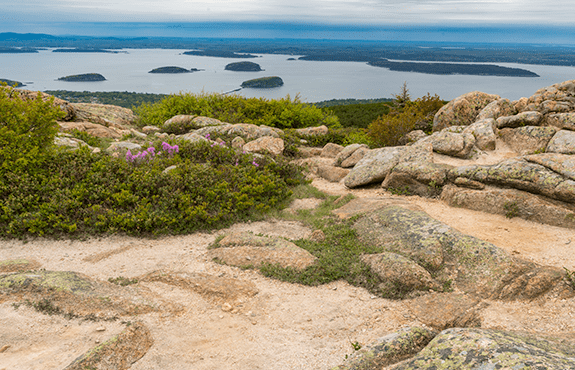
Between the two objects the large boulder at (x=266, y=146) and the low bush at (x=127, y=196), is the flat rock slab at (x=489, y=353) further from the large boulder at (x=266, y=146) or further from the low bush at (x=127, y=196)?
the large boulder at (x=266, y=146)

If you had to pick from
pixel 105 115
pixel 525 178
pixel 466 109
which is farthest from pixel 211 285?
pixel 105 115

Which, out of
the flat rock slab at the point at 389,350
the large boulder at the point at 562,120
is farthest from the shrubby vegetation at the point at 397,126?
the flat rock slab at the point at 389,350

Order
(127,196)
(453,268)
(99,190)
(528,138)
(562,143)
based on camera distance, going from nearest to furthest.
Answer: (453,268), (127,196), (99,190), (562,143), (528,138)

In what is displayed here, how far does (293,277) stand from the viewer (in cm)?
670

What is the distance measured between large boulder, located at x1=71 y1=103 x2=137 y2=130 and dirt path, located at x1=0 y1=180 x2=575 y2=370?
1460 centimetres

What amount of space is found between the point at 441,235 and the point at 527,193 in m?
3.72

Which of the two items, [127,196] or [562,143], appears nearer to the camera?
[127,196]

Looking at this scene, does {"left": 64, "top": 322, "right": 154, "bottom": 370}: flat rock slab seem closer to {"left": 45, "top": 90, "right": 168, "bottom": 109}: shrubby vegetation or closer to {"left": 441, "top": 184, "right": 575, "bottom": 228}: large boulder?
{"left": 441, "top": 184, "right": 575, "bottom": 228}: large boulder

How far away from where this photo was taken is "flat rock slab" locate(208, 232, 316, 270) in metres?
7.12

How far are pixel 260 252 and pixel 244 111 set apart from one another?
63.6ft

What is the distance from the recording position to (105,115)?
23.8 metres

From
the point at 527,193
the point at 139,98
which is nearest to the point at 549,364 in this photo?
the point at 527,193

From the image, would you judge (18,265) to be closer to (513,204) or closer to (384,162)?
(384,162)

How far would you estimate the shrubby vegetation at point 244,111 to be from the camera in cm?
2414
